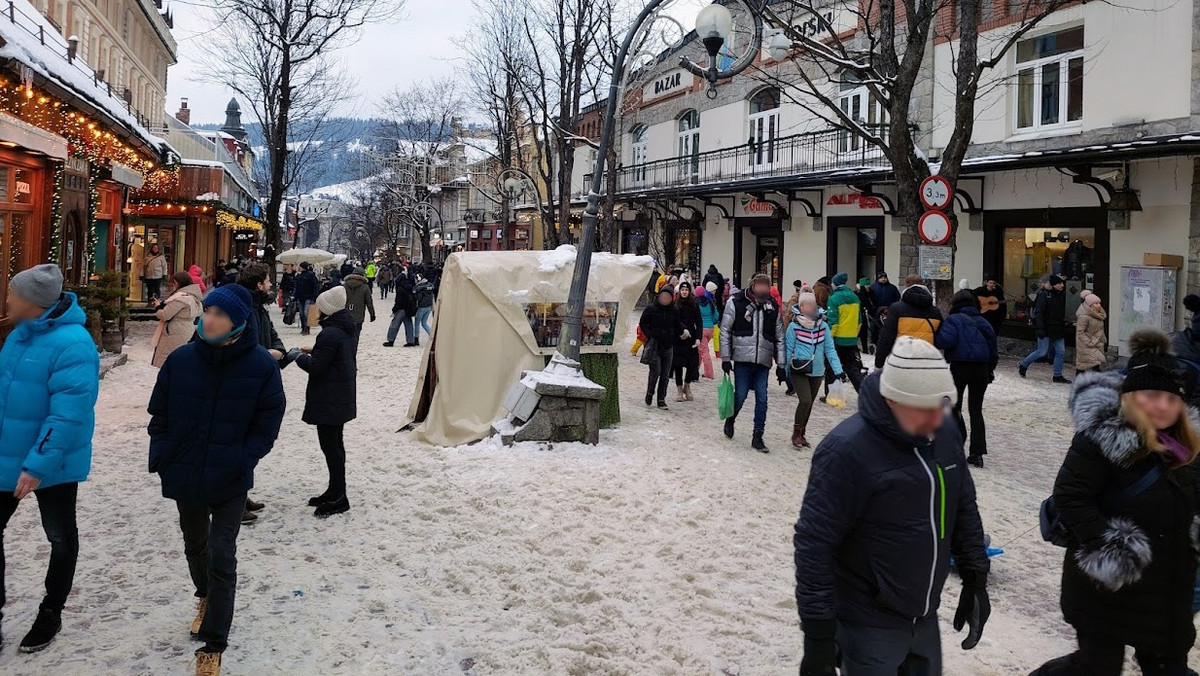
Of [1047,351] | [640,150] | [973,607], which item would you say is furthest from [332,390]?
[640,150]

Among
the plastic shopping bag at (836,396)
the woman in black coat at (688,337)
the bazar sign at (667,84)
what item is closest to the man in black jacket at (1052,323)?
the plastic shopping bag at (836,396)

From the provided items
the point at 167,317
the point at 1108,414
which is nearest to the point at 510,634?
the point at 1108,414

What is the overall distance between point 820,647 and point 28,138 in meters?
11.2

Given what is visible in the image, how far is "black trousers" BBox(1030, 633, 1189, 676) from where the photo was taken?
9.91ft

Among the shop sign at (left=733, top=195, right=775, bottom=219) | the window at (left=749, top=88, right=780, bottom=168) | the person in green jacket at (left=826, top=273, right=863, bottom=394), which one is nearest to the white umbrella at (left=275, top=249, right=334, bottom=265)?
the shop sign at (left=733, top=195, right=775, bottom=219)

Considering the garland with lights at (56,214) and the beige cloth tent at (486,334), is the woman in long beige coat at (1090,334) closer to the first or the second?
the beige cloth tent at (486,334)

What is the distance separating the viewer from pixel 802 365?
28.7ft

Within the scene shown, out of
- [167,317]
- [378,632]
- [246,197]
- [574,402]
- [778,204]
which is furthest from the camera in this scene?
[246,197]

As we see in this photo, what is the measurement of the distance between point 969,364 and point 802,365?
167cm

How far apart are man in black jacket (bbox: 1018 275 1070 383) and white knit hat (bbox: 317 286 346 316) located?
1272cm

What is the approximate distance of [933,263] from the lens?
37.2 ft

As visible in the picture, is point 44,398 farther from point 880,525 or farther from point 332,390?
point 880,525

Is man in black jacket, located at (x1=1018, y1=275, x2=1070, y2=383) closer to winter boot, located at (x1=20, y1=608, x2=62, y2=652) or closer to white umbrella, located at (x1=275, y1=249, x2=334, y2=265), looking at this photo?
winter boot, located at (x1=20, y1=608, x2=62, y2=652)

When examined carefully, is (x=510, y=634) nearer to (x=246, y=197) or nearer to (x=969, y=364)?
(x=969, y=364)
